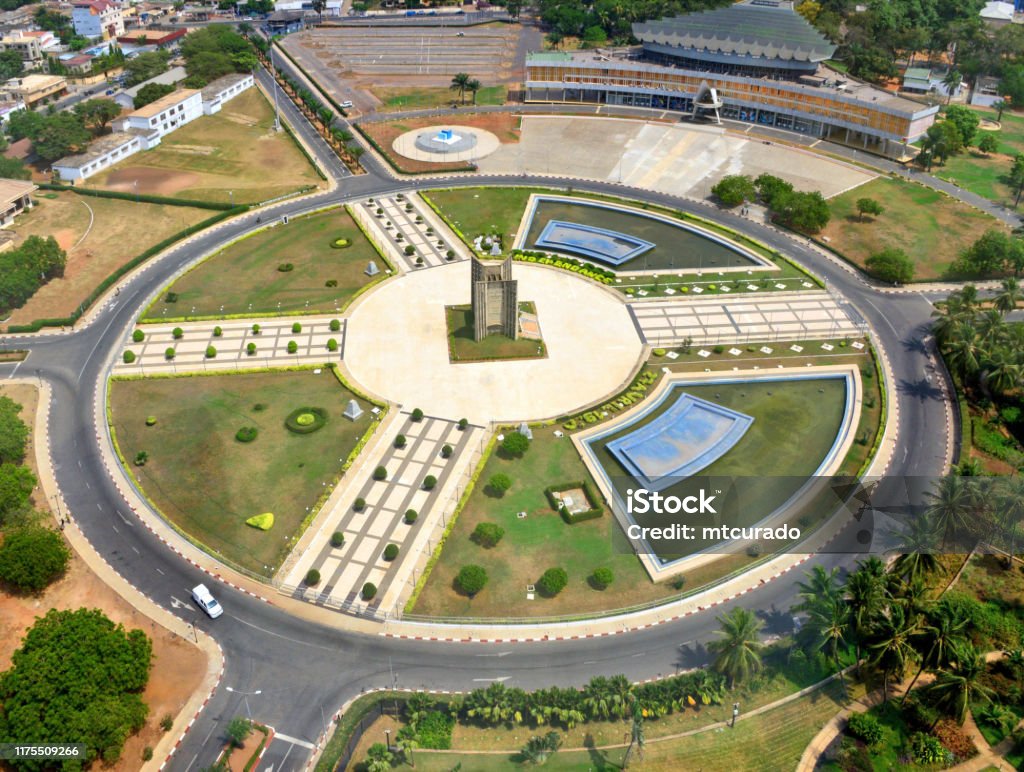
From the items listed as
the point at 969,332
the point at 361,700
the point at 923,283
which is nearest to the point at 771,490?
the point at 969,332

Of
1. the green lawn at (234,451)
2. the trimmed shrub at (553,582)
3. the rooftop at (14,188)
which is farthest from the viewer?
the rooftop at (14,188)

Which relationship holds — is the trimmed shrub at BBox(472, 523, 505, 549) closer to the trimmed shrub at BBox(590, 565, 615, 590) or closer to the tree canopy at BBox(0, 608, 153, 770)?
the trimmed shrub at BBox(590, 565, 615, 590)

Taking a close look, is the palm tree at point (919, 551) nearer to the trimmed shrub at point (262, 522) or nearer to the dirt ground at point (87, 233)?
Answer: the trimmed shrub at point (262, 522)

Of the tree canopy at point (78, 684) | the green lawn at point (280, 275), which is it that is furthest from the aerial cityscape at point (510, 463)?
the green lawn at point (280, 275)

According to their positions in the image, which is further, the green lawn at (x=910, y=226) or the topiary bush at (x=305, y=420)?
the green lawn at (x=910, y=226)

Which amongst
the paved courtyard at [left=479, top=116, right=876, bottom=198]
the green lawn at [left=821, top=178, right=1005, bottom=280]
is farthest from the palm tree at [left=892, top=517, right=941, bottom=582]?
the paved courtyard at [left=479, top=116, right=876, bottom=198]
